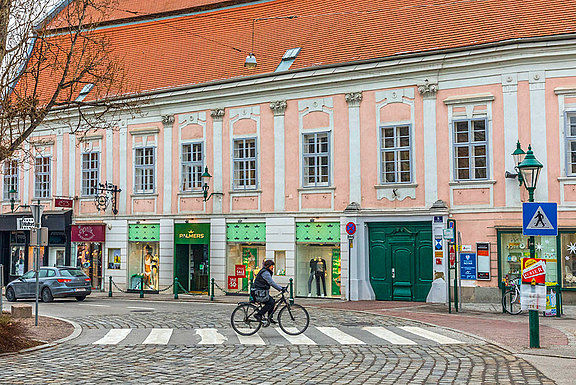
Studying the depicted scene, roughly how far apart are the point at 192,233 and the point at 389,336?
50.3ft

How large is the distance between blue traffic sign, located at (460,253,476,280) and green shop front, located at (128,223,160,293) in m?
12.9

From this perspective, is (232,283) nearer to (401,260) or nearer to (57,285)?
(57,285)

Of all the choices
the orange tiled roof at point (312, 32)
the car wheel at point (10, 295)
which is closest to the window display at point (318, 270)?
the orange tiled roof at point (312, 32)

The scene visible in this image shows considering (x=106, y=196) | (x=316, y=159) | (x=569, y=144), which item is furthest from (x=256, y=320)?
(x=106, y=196)

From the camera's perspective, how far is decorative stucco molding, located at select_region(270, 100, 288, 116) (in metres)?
27.0

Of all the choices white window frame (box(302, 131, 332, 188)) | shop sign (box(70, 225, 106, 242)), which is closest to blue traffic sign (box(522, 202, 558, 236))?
white window frame (box(302, 131, 332, 188))

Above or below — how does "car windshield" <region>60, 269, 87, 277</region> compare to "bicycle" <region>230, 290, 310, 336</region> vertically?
above

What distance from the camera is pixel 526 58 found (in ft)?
74.6

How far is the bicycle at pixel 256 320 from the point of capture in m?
14.9

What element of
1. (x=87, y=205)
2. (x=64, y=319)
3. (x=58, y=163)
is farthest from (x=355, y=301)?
(x=58, y=163)

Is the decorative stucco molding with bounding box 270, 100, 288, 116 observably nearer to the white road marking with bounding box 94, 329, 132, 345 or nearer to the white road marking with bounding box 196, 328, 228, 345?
the white road marking with bounding box 196, 328, 228, 345

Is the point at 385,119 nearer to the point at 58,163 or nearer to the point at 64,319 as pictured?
the point at 64,319

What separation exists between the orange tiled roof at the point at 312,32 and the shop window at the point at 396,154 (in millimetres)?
2734

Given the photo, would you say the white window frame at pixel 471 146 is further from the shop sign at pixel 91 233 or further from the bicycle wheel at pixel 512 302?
the shop sign at pixel 91 233
